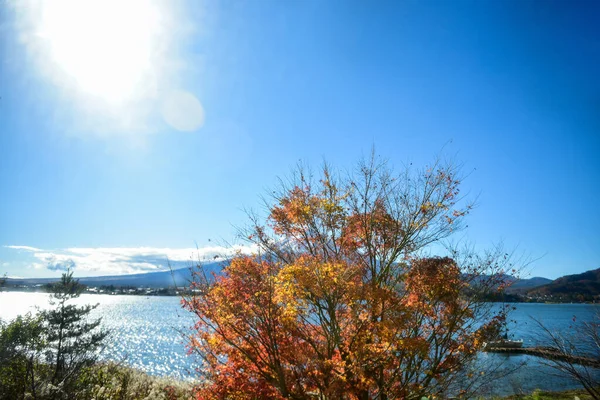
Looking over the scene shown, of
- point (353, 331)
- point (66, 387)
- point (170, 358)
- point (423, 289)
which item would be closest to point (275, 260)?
point (353, 331)

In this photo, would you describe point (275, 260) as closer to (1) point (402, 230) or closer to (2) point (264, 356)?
(2) point (264, 356)

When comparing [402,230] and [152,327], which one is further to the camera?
[152,327]

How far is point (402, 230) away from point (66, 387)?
40.4 ft

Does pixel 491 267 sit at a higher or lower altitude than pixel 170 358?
higher

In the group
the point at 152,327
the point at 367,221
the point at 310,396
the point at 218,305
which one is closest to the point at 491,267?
the point at 367,221

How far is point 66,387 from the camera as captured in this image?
9.94 m

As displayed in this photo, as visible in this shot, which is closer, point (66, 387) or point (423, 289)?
point (66, 387)

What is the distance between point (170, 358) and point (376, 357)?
53340 mm

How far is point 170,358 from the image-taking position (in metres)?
51.8

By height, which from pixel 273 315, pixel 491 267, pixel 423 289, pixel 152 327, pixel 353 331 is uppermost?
pixel 491 267

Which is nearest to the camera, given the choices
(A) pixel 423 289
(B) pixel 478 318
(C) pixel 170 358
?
(A) pixel 423 289

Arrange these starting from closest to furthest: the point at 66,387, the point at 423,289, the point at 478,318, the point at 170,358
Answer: the point at 66,387
the point at 423,289
the point at 478,318
the point at 170,358

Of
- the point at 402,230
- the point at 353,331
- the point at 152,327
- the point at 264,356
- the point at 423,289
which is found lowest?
the point at 152,327

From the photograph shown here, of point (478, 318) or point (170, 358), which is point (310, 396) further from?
point (170, 358)
